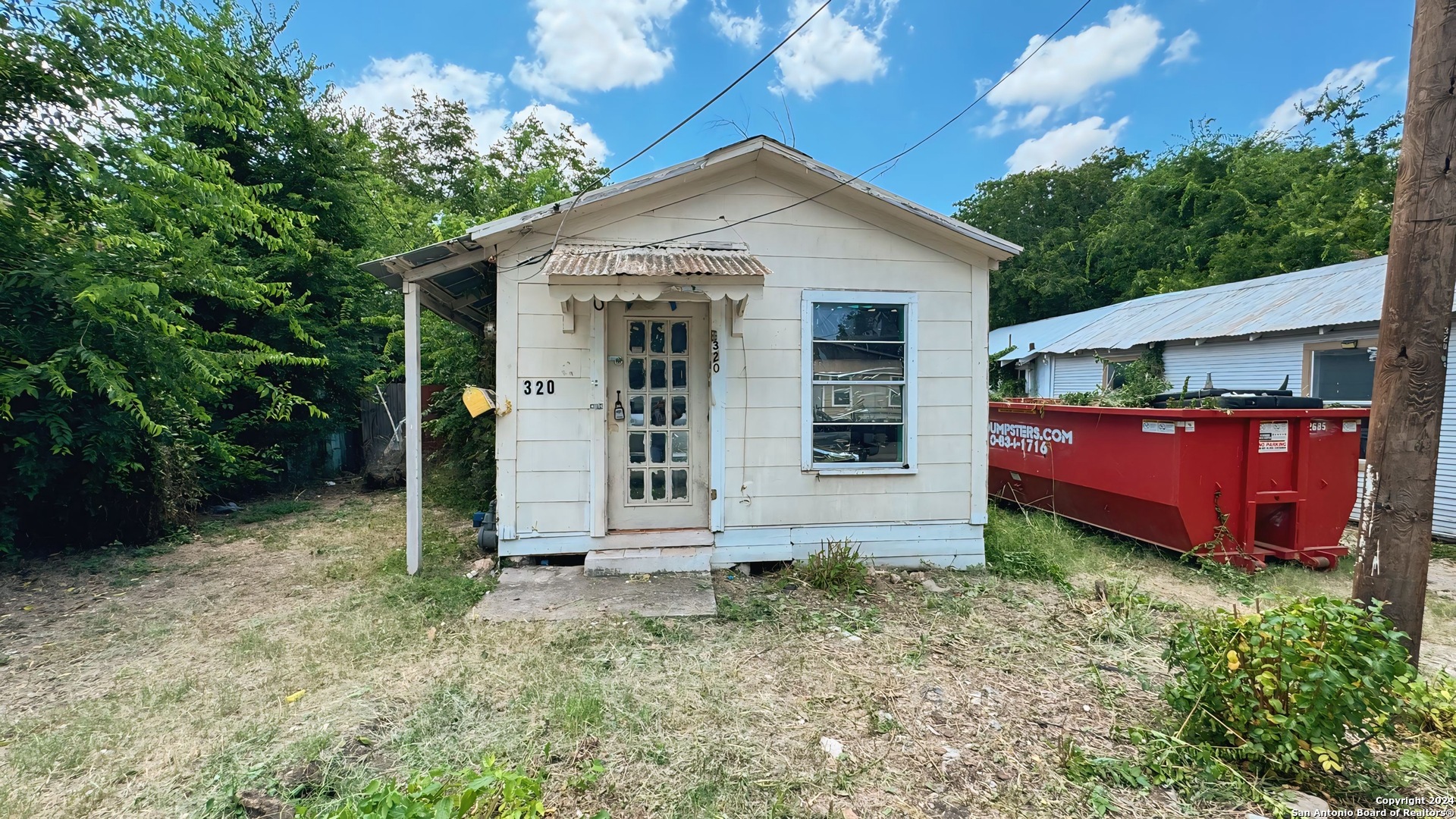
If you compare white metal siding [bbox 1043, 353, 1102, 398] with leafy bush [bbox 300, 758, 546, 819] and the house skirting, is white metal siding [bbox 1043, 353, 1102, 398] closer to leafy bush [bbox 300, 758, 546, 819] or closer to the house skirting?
the house skirting

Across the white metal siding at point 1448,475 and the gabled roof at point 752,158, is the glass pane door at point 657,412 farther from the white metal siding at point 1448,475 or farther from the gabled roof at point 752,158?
the white metal siding at point 1448,475

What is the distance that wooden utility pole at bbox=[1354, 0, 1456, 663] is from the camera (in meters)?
2.39

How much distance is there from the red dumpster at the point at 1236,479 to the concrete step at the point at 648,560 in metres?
4.09

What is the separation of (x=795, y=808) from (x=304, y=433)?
363 inches

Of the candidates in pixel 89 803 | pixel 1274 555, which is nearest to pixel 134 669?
pixel 89 803

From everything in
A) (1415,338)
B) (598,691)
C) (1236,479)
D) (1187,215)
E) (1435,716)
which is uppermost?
(1187,215)

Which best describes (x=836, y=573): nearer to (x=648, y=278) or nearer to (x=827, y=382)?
(x=827, y=382)

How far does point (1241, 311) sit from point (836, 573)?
9698 mm

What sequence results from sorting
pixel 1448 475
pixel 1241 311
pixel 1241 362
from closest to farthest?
pixel 1448 475
pixel 1241 362
pixel 1241 311

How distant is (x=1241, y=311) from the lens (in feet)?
31.6

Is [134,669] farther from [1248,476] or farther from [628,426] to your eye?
[1248,476]

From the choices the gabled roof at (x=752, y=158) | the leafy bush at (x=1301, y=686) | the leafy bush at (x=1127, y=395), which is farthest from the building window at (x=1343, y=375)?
the leafy bush at (x=1301, y=686)

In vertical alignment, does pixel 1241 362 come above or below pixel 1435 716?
above

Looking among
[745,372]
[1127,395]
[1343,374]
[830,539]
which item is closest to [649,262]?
[745,372]
